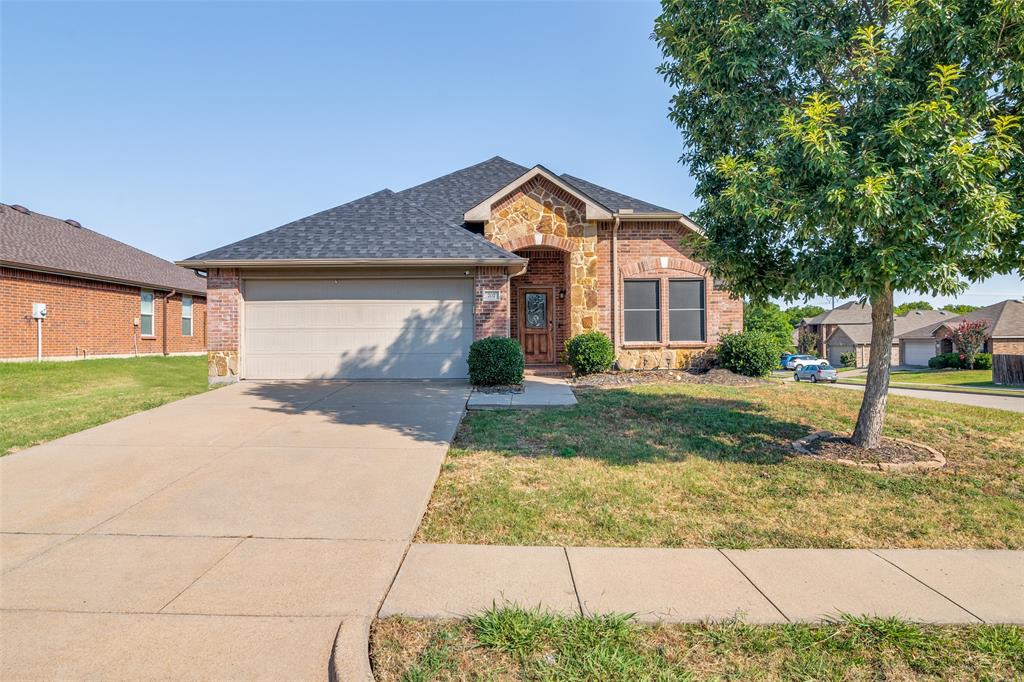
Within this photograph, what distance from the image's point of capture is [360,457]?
620cm

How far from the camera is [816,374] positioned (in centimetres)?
3225

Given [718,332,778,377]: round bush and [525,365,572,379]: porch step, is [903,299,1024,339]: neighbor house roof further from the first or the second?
[525,365,572,379]: porch step

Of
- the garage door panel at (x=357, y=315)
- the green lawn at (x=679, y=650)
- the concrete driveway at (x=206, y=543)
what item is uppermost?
the garage door panel at (x=357, y=315)

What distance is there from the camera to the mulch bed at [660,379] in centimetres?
1202

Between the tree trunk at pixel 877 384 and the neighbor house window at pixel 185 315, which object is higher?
the neighbor house window at pixel 185 315

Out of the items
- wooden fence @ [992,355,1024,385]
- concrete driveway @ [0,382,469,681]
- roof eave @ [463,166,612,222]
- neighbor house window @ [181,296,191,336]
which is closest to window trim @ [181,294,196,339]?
neighbor house window @ [181,296,191,336]

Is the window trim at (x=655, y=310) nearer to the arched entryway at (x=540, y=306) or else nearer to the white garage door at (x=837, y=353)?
the arched entryway at (x=540, y=306)

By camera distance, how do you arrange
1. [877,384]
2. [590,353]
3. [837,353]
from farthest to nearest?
1. [837,353]
2. [590,353]
3. [877,384]

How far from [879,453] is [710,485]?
8.64 ft

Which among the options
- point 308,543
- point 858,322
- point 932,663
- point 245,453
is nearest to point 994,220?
point 932,663

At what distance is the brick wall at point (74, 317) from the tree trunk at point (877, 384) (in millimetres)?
21025

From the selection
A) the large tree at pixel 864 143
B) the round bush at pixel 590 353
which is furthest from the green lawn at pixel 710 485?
the round bush at pixel 590 353

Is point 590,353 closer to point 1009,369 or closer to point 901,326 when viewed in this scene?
point 1009,369

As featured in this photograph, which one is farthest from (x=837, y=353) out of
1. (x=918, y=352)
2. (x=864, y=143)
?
(x=864, y=143)
